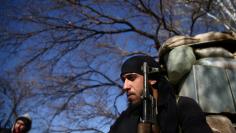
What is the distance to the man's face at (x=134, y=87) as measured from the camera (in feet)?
6.46

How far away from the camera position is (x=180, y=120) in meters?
1.77

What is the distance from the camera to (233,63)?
3.60m

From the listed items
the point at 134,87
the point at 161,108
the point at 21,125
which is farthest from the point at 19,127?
the point at 161,108

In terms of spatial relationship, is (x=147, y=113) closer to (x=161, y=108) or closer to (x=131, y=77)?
(x=161, y=108)

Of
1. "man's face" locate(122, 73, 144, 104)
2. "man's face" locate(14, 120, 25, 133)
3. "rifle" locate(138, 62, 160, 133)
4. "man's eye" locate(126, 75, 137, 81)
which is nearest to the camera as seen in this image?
"rifle" locate(138, 62, 160, 133)

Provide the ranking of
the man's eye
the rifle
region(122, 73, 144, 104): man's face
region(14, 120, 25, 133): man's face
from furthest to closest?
region(14, 120, 25, 133): man's face < the man's eye < region(122, 73, 144, 104): man's face < the rifle

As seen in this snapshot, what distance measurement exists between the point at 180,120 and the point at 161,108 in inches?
7.2

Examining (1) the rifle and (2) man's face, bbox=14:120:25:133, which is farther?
(2) man's face, bbox=14:120:25:133

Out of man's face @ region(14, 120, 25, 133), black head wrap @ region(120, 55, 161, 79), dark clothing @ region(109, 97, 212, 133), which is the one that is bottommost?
man's face @ region(14, 120, 25, 133)

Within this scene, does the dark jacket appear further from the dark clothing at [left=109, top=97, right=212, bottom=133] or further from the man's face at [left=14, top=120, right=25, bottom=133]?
the man's face at [left=14, top=120, right=25, bottom=133]

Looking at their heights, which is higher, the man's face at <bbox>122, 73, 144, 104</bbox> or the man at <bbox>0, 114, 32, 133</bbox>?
the man's face at <bbox>122, 73, 144, 104</bbox>

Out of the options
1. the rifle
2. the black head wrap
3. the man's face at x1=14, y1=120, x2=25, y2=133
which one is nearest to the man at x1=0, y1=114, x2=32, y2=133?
the man's face at x1=14, y1=120, x2=25, y2=133

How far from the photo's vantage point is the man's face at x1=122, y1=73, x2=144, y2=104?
77.5 inches

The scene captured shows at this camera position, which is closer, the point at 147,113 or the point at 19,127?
the point at 147,113
